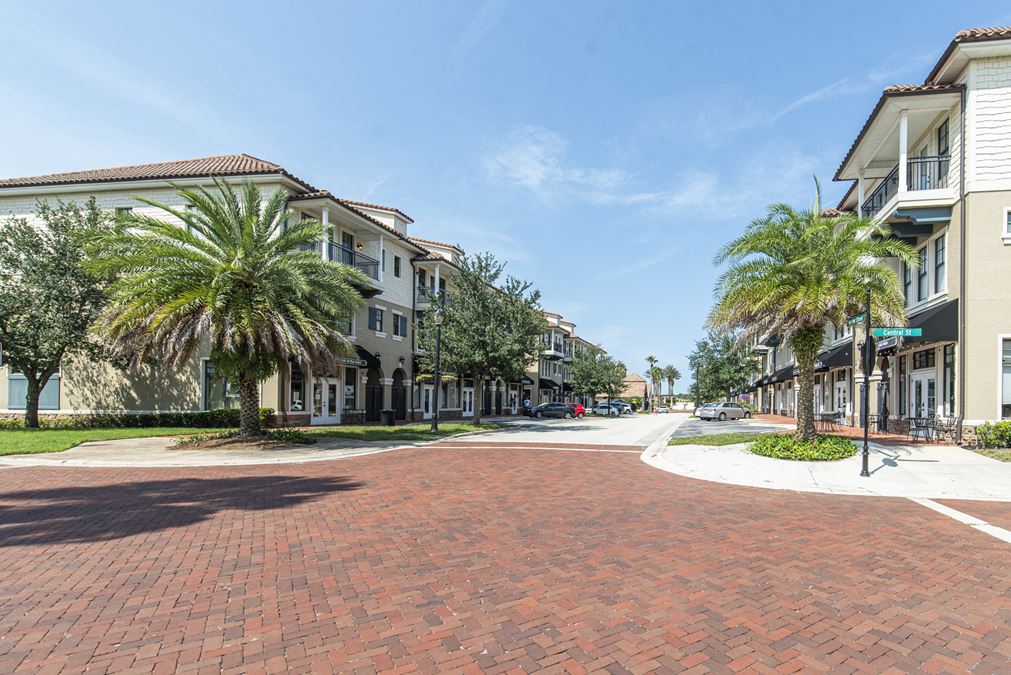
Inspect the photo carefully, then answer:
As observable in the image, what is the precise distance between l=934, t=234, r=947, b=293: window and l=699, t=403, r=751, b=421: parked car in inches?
962

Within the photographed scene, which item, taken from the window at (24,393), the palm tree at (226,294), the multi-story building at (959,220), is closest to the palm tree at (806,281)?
the multi-story building at (959,220)

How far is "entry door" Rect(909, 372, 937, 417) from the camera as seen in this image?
20.0 m

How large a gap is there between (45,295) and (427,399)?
847 inches

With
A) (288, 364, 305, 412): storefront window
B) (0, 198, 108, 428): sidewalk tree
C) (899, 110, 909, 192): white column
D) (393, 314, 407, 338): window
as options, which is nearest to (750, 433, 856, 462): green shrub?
(899, 110, 909, 192): white column

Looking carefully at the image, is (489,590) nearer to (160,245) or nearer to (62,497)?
(62,497)

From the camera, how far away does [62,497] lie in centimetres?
1012

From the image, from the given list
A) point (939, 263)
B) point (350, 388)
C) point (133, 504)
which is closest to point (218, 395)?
point (350, 388)

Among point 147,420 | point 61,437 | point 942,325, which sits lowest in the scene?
point 147,420

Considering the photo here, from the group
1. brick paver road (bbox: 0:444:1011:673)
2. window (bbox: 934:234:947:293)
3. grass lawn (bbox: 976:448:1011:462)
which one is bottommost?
grass lawn (bbox: 976:448:1011:462)

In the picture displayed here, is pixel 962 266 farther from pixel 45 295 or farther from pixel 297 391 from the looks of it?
pixel 45 295

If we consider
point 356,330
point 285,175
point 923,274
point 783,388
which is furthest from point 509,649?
point 783,388

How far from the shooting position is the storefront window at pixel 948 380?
18250 millimetres

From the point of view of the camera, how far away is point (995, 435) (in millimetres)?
16359

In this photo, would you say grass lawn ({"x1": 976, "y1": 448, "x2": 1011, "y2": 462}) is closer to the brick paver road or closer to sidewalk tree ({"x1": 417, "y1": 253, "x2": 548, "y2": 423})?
the brick paver road
